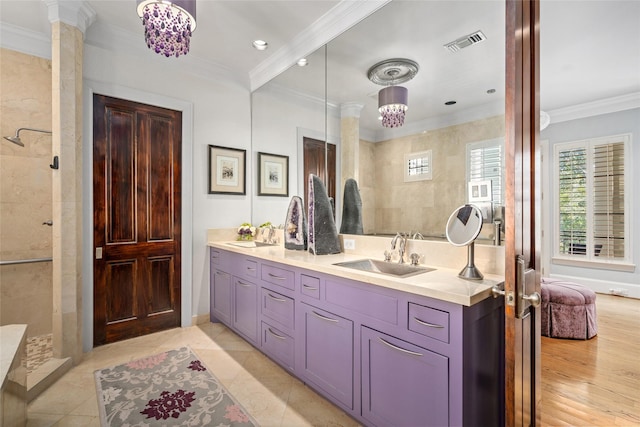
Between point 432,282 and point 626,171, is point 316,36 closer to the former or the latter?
point 432,282

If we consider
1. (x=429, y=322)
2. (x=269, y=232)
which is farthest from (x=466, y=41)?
(x=269, y=232)

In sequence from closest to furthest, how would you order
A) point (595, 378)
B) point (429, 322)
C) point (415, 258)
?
point (429, 322) → point (415, 258) → point (595, 378)

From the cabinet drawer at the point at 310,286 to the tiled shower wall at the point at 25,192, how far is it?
2.50 metres

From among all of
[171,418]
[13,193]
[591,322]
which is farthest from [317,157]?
[591,322]

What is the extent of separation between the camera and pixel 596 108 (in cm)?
448

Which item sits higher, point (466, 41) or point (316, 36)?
point (316, 36)

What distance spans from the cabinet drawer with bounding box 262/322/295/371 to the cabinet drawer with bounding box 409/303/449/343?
1.03 metres

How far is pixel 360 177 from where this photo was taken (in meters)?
2.53

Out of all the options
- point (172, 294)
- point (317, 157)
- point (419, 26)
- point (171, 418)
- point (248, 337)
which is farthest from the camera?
point (172, 294)

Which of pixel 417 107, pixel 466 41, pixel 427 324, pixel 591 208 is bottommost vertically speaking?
pixel 427 324

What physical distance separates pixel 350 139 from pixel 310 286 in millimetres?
1303

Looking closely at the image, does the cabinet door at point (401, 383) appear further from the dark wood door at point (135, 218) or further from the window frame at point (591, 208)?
the window frame at point (591, 208)

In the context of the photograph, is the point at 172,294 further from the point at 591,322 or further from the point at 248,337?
the point at 591,322

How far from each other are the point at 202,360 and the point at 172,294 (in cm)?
92
